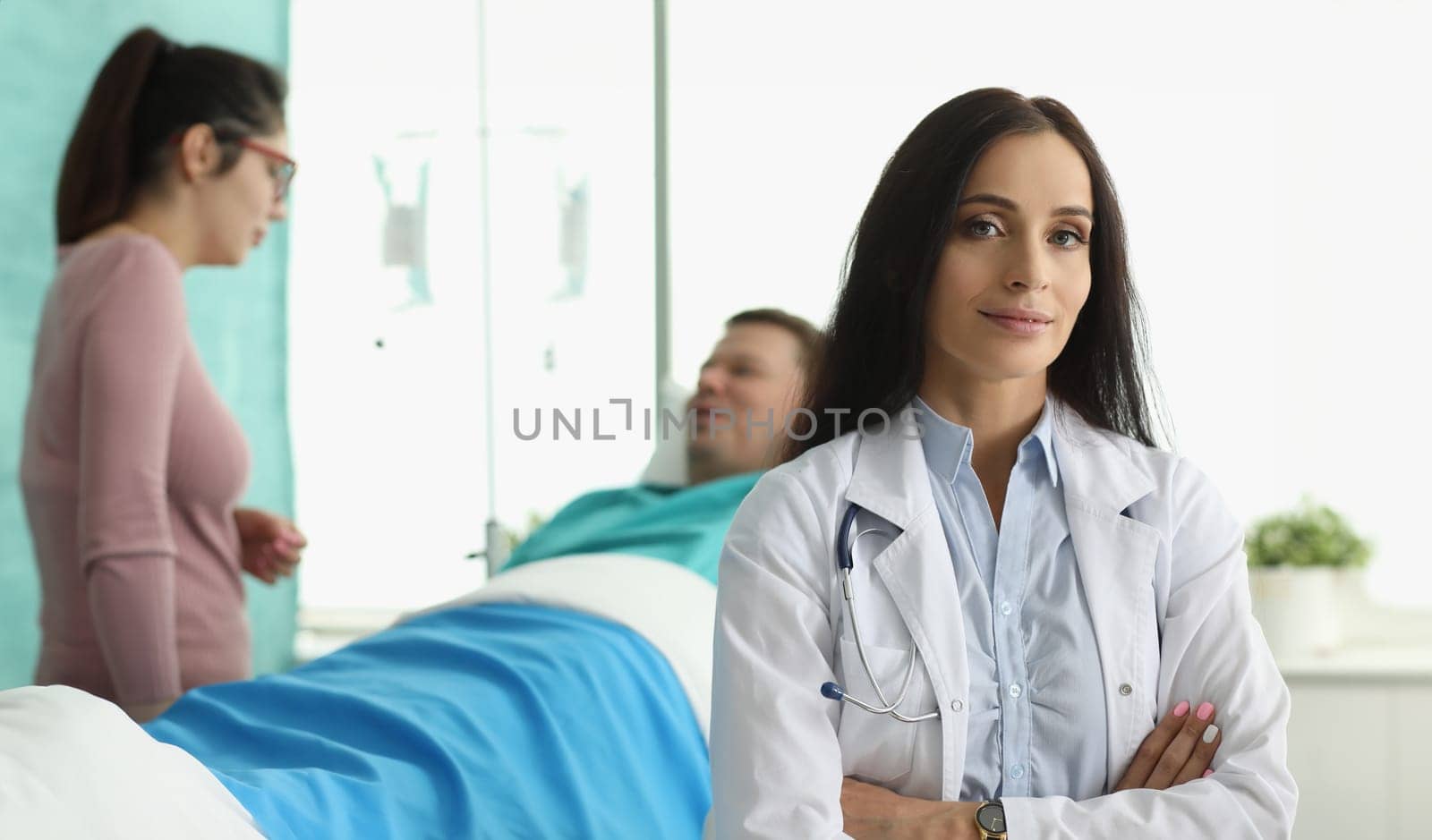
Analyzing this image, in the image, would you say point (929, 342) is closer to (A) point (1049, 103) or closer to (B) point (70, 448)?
(A) point (1049, 103)

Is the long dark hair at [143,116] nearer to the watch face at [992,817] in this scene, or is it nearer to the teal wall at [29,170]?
the teal wall at [29,170]

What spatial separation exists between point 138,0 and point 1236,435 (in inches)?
104

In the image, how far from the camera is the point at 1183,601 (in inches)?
43.7

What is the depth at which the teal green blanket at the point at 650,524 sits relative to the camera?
2.43 m

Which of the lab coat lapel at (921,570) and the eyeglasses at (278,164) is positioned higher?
the eyeglasses at (278,164)

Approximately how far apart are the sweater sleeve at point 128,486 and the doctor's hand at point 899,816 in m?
1.15

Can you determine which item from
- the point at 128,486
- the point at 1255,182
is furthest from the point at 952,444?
the point at 1255,182

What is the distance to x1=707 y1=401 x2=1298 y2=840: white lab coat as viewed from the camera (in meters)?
1.01

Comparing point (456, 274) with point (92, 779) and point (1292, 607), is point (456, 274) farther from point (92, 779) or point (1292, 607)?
point (92, 779)

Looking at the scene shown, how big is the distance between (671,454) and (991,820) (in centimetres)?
200

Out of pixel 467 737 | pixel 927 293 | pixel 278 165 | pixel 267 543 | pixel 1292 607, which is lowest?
pixel 1292 607

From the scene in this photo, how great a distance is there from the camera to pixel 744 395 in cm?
282

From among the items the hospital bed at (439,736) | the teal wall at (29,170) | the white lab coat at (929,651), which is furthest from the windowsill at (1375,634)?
the teal wall at (29,170)

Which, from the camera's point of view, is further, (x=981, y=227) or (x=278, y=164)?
(x=278, y=164)
